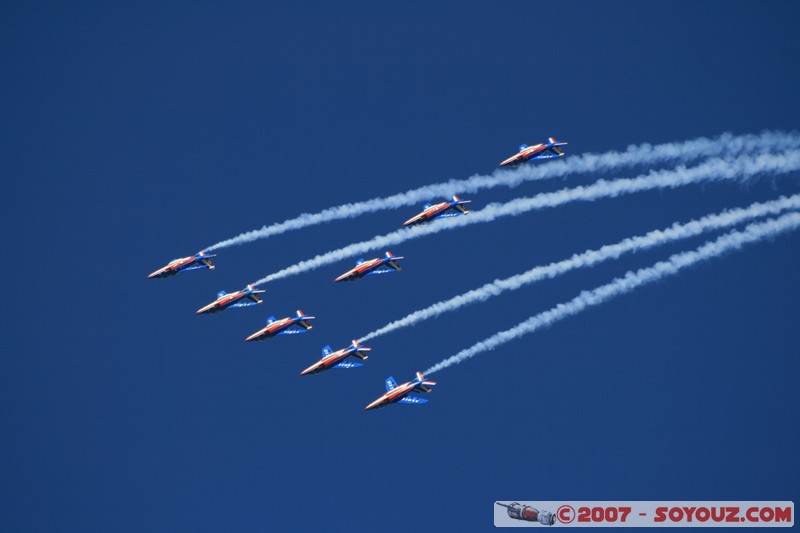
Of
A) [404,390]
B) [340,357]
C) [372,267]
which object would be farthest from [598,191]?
[340,357]

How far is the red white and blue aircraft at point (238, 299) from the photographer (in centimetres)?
7906

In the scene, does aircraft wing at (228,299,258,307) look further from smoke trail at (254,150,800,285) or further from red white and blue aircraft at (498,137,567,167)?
red white and blue aircraft at (498,137,567,167)

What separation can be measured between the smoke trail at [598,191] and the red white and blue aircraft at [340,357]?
4728mm

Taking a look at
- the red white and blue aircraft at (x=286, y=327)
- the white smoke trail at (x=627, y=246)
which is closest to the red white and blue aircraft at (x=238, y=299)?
the red white and blue aircraft at (x=286, y=327)

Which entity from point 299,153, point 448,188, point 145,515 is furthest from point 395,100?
point 448,188

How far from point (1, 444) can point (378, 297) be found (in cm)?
2994

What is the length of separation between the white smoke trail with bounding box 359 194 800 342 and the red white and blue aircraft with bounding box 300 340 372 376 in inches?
62.1

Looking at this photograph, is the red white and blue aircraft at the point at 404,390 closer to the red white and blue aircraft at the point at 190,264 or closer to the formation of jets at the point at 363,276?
the formation of jets at the point at 363,276

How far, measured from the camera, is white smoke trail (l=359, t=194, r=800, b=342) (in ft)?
228

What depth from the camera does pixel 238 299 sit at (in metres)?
79.6

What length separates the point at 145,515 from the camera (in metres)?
103

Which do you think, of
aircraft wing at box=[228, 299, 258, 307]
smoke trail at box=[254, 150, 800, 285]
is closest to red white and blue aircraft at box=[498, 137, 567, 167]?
smoke trail at box=[254, 150, 800, 285]

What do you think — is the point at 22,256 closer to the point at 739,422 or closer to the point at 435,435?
the point at 435,435

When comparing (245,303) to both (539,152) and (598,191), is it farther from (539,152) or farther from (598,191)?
(598,191)
